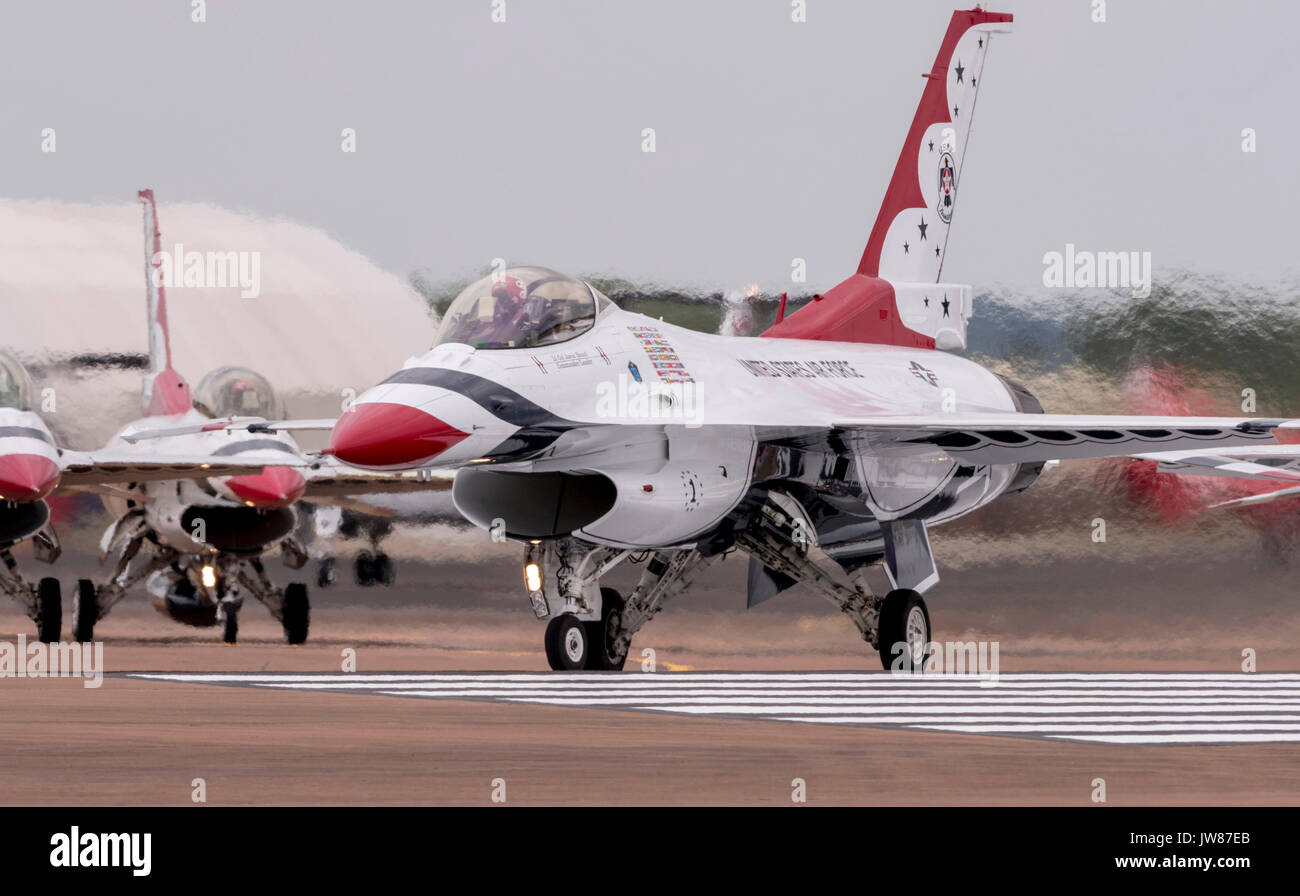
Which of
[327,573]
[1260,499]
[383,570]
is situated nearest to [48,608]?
[327,573]

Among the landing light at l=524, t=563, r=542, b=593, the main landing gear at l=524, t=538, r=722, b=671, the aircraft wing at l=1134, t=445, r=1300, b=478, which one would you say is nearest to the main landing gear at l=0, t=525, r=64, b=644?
the main landing gear at l=524, t=538, r=722, b=671

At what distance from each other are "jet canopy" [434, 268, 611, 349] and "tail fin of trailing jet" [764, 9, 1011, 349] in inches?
150

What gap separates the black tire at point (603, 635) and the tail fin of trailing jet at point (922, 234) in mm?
2854

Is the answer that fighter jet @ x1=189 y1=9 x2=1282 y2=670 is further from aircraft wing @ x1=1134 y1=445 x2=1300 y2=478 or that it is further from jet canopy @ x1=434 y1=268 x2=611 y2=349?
aircraft wing @ x1=1134 y1=445 x2=1300 y2=478

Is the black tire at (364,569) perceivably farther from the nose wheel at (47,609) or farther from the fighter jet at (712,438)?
the fighter jet at (712,438)

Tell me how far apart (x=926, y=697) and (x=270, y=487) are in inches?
416

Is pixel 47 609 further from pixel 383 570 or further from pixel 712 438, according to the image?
pixel 712 438

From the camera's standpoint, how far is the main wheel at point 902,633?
13.7 meters

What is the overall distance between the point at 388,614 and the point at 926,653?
272 inches

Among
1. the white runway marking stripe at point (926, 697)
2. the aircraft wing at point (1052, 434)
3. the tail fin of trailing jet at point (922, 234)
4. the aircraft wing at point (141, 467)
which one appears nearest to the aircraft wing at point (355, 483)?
the aircraft wing at point (141, 467)

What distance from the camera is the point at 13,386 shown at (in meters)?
17.0

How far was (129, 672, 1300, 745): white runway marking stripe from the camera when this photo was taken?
9.10m
